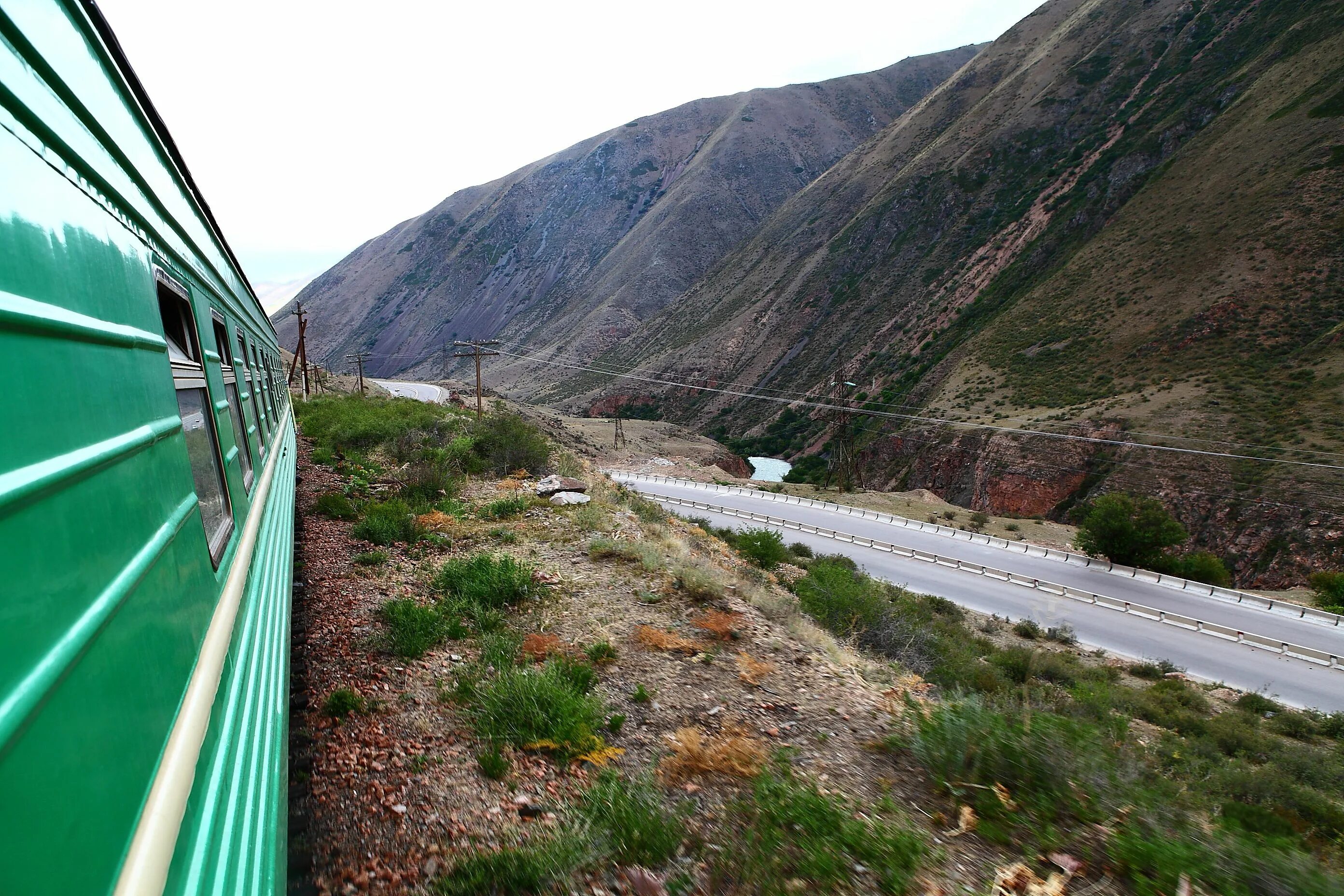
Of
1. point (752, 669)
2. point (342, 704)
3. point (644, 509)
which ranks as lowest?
point (644, 509)

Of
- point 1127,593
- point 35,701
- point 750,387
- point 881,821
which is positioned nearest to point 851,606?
point 881,821

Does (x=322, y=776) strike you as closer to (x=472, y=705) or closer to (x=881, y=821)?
(x=472, y=705)

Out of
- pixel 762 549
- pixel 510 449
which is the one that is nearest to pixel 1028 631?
pixel 762 549

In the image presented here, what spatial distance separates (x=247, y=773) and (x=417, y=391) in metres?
65.4

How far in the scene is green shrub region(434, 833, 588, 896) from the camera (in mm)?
3092

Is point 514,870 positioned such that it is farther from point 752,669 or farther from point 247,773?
point 752,669

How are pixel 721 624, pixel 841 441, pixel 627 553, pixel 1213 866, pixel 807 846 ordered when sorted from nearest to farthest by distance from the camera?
pixel 1213 866
pixel 807 846
pixel 721 624
pixel 627 553
pixel 841 441

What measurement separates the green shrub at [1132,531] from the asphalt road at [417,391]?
3889 cm

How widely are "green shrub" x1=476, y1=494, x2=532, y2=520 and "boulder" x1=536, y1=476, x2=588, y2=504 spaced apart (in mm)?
978

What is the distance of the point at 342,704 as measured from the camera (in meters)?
4.52

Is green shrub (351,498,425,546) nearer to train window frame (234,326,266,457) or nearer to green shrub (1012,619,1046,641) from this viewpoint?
train window frame (234,326,266,457)

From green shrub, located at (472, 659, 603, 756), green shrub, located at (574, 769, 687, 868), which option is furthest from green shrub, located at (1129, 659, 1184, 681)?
Result: green shrub, located at (574, 769, 687, 868)

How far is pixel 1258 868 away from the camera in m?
3.05

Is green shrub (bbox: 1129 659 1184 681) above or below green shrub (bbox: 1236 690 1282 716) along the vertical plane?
below
